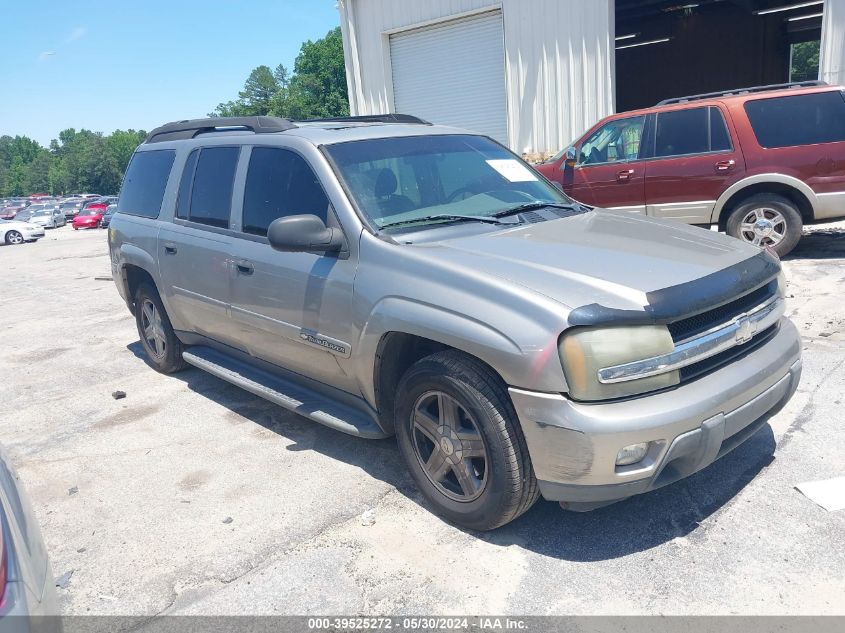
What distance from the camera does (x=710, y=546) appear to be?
2.92 m

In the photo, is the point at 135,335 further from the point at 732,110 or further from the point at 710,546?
the point at 732,110

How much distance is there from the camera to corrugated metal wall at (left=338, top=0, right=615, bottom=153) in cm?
1205

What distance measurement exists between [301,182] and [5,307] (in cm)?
828

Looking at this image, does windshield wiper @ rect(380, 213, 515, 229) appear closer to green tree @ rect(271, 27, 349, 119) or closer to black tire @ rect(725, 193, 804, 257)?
black tire @ rect(725, 193, 804, 257)

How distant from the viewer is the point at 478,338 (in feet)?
9.20

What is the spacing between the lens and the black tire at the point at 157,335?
551 centimetres

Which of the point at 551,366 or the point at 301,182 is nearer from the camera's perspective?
the point at 551,366

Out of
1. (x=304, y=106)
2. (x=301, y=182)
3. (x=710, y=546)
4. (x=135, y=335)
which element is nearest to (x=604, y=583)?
A: (x=710, y=546)

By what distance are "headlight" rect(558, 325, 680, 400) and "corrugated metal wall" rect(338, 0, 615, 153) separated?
→ 10.6 meters

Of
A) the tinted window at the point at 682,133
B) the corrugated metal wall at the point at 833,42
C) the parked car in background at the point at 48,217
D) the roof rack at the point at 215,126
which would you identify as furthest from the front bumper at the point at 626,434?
the parked car in background at the point at 48,217

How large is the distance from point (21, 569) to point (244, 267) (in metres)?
2.54

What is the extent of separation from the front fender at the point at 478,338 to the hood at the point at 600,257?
0.68ft

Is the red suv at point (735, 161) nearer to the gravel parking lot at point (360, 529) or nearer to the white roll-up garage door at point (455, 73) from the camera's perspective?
the gravel parking lot at point (360, 529)

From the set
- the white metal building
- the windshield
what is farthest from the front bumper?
the white metal building
